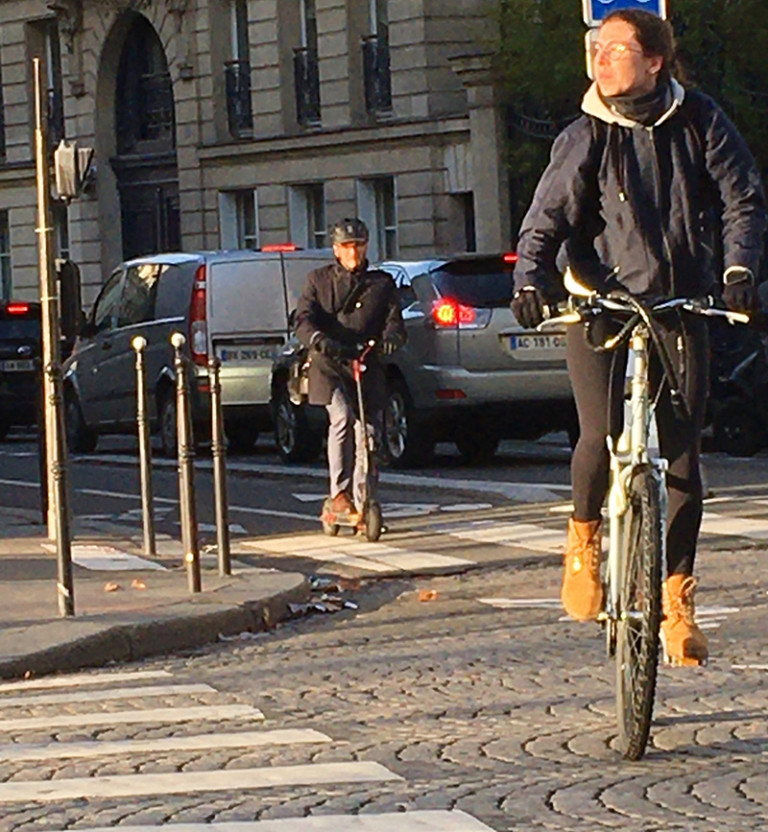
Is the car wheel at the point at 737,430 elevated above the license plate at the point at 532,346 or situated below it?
below

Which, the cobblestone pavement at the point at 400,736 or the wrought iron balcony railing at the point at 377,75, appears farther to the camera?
the wrought iron balcony railing at the point at 377,75

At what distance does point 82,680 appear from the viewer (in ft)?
30.4

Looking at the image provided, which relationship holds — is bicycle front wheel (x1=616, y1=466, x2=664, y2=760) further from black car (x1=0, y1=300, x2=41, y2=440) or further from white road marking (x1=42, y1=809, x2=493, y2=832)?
black car (x1=0, y1=300, x2=41, y2=440)

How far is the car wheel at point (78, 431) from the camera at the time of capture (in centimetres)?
2617

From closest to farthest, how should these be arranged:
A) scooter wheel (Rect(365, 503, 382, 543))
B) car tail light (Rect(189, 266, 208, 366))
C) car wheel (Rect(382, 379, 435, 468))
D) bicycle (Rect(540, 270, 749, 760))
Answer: bicycle (Rect(540, 270, 749, 760)), scooter wheel (Rect(365, 503, 382, 543)), car wheel (Rect(382, 379, 435, 468)), car tail light (Rect(189, 266, 208, 366))

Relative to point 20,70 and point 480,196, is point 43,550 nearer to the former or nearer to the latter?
point 480,196

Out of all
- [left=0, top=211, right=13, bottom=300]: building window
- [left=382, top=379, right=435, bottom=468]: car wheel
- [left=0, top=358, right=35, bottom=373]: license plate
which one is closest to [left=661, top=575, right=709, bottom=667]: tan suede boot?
[left=382, top=379, right=435, bottom=468]: car wheel

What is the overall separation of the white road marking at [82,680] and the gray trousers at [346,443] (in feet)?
17.1

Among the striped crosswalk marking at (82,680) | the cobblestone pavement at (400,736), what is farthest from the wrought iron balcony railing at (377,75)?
the striped crosswalk marking at (82,680)

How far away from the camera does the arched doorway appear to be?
4394cm

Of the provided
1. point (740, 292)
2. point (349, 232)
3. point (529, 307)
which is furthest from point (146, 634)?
point (349, 232)

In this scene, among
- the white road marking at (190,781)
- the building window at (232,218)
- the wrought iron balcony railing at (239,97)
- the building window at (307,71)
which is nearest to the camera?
the white road marking at (190,781)

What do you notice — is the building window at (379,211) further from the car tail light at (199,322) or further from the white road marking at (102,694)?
the white road marking at (102,694)

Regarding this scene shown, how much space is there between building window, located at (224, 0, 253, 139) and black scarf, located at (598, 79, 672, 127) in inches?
1382
